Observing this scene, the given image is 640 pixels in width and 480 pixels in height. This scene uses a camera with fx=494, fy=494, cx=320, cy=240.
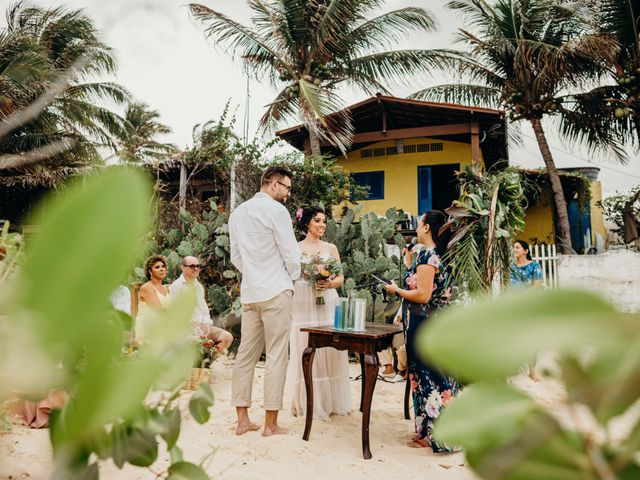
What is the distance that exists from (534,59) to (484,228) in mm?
10497

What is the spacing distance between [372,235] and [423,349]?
678 cm

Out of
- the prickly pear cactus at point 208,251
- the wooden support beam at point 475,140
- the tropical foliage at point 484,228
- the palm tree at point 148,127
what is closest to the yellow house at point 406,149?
the wooden support beam at point 475,140

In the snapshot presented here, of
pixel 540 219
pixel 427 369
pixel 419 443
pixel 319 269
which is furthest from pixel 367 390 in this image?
pixel 540 219

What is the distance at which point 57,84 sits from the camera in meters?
14.2

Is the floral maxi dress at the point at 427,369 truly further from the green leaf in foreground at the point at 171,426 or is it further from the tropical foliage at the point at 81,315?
the tropical foliage at the point at 81,315

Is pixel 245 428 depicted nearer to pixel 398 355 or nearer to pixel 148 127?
pixel 398 355

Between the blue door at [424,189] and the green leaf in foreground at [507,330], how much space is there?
12.1 meters

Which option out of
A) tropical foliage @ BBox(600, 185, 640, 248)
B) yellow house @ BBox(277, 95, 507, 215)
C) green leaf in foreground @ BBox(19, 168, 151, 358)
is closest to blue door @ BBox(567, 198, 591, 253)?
tropical foliage @ BBox(600, 185, 640, 248)

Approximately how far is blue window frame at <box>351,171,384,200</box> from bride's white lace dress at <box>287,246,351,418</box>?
8362 mm

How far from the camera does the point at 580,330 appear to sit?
14cm

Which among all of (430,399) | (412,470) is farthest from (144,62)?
(430,399)

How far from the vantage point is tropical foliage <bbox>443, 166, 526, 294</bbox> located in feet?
11.5

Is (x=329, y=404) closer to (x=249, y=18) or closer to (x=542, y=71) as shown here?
(x=249, y=18)

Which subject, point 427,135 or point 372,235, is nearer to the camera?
point 372,235
